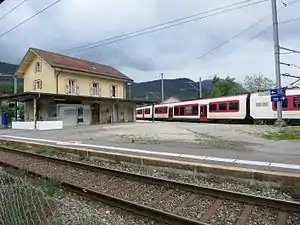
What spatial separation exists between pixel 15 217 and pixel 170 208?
2.65 meters

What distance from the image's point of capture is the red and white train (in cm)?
2705

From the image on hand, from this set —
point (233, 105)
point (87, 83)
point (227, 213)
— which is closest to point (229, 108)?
point (233, 105)

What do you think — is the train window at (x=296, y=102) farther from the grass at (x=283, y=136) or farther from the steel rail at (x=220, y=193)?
the steel rail at (x=220, y=193)

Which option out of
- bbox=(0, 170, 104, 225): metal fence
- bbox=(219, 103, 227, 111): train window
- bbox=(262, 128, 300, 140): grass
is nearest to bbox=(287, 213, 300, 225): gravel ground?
bbox=(0, 170, 104, 225): metal fence

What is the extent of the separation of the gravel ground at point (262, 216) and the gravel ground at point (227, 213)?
24 centimetres

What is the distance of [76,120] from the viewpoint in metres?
32.7

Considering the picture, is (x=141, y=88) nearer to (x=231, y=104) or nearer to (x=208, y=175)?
(x=231, y=104)

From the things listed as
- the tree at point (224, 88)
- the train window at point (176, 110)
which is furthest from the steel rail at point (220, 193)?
the tree at point (224, 88)

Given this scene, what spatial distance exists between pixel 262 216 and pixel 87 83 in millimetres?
33173

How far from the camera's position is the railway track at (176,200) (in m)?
5.47

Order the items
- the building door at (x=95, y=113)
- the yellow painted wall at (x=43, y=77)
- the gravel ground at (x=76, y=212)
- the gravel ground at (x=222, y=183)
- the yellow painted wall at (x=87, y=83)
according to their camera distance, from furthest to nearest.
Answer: the building door at (x=95, y=113) < the yellow painted wall at (x=87, y=83) < the yellow painted wall at (x=43, y=77) < the gravel ground at (x=222, y=183) < the gravel ground at (x=76, y=212)

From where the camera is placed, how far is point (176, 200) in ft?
21.6

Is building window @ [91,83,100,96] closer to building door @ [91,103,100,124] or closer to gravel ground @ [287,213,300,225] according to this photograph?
building door @ [91,103,100,124]

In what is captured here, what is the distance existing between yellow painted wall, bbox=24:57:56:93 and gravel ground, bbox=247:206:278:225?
30010 millimetres
